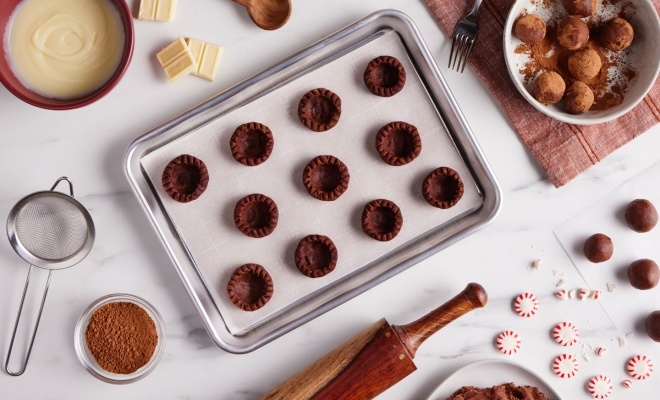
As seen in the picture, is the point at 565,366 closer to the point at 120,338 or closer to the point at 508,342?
the point at 508,342

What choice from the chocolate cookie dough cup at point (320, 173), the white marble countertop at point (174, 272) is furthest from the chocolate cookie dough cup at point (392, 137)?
the white marble countertop at point (174, 272)

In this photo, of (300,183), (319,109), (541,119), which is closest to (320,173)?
(300,183)

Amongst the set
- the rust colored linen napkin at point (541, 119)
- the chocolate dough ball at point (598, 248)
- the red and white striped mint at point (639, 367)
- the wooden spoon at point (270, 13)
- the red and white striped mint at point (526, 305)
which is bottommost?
the red and white striped mint at point (639, 367)

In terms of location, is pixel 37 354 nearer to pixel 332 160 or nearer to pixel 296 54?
pixel 332 160

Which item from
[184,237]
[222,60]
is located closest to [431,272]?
[184,237]

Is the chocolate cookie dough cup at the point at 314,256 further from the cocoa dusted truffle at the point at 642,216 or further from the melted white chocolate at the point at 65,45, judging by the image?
the cocoa dusted truffle at the point at 642,216

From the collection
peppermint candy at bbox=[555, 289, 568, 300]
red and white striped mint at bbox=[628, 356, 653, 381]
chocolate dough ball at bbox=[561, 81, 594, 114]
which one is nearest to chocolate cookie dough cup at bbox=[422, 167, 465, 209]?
chocolate dough ball at bbox=[561, 81, 594, 114]
